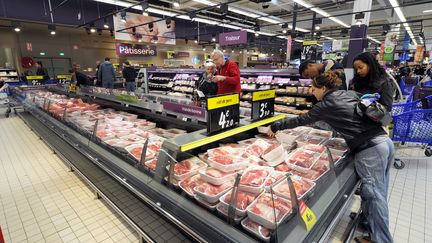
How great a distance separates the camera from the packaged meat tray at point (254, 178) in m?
1.48

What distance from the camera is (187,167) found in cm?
182

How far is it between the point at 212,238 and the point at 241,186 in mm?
371

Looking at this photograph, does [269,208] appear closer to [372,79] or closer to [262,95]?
[262,95]

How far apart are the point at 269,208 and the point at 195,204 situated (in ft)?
1.63

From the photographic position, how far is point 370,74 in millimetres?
2498

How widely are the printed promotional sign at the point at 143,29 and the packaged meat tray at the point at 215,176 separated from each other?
36.7ft

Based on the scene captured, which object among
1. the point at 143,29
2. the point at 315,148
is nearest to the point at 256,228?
the point at 315,148

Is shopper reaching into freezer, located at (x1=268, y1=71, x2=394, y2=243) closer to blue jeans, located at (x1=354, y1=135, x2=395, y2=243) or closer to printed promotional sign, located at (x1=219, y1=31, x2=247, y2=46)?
blue jeans, located at (x1=354, y1=135, x2=395, y2=243)

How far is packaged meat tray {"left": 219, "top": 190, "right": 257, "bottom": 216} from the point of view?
1329mm

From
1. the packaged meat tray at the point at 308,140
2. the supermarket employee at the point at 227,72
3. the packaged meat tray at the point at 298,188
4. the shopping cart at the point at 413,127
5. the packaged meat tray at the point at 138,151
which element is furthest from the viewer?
the shopping cart at the point at 413,127

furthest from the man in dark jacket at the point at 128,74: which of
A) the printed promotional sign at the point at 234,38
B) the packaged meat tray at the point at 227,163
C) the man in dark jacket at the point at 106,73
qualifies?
the packaged meat tray at the point at 227,163

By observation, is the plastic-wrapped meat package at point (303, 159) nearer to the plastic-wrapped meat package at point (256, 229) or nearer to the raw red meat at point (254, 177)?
the raw red meat at point (254, 177)

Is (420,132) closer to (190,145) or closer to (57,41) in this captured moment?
(190,145)

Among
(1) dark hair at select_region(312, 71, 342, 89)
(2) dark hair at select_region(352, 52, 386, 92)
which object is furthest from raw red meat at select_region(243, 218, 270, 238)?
(2) dark hair at select_region(352, 52, 386, 92)
